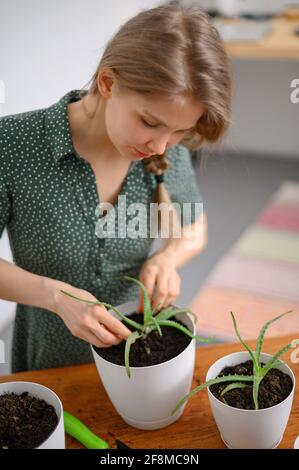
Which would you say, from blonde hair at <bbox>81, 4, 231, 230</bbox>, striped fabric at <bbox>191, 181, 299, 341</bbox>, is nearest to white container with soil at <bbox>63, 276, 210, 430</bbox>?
blonde hair at <bbox>81, 4, 231, 230</bbox>

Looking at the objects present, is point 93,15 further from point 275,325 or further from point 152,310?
point 152,310

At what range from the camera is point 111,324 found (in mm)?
872

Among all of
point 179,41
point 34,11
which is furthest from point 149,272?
point 34,11

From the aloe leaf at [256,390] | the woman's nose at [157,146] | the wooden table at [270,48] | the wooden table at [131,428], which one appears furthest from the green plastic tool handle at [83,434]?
the wooden table at [270,48]

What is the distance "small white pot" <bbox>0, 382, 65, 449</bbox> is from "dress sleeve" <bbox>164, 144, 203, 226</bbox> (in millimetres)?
538

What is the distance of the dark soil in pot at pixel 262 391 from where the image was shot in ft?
2.56

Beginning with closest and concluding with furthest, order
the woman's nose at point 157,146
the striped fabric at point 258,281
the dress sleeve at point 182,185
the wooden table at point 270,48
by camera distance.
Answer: the woman's nose at point 157,146
the dress sleeve at point 182,185
the striped fabric at point 258,281
the wooden table at point 270,48

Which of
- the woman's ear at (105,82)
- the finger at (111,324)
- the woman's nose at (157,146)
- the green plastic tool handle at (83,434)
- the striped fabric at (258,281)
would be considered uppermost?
the woman's ear at (105,82)

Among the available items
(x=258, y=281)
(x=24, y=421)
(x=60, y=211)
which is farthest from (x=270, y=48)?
(x=24, y=421)

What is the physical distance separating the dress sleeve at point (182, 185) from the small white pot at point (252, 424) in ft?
1.72

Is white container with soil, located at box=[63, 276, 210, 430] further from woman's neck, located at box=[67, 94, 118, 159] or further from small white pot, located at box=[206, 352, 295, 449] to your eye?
woman's neck, located at box=[67, 94, 118, 159]

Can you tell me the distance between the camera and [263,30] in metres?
2.86

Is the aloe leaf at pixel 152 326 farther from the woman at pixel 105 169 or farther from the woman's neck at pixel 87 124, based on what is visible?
the woman's neck at pixel 87 124

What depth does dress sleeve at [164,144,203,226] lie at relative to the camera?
A: 3.93 ft
